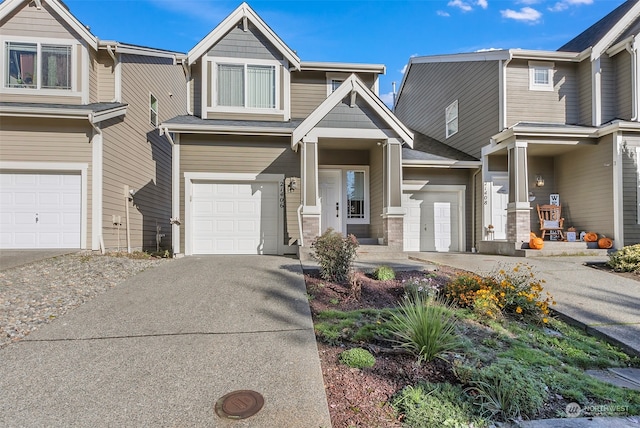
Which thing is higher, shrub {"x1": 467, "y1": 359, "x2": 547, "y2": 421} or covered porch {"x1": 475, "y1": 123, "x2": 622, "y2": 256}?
covered porch {"x1": 475, "y1": 123, "x2": 622, "y2": 256}

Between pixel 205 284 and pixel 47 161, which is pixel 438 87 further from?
pixel 47 161

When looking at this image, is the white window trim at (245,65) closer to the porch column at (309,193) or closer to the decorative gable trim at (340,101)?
the decorative gable trim at (340,101)

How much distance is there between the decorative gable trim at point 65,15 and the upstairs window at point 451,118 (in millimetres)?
11938

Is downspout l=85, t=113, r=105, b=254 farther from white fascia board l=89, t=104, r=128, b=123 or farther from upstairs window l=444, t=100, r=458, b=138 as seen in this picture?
upstairs window l=444, t=100, r=458, b=138

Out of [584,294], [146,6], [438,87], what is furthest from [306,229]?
[438,87]

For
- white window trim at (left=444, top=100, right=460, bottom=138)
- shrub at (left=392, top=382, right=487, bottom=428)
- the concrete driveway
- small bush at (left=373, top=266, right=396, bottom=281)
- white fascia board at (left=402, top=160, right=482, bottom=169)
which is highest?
white window trim at (left=444, top=100, right=460, bottom=138)

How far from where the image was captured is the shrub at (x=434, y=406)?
96.3 inches

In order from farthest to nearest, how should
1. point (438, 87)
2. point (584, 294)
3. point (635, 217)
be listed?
point (438, 87)
point (635, 217)
point (584, 294)

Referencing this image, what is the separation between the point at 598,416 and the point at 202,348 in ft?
11.2

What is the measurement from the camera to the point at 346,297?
5.04 meters

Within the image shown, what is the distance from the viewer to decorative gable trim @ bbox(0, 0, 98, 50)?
913 centimetres

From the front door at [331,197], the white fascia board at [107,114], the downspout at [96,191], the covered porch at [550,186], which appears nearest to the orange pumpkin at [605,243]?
the covered porch at [550,186]

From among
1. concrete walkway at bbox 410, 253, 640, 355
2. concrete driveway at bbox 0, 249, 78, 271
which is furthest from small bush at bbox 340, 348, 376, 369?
concrete driveway at bbox 0, 249, 78, 271

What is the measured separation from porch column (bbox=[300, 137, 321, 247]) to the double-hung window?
2673mm
